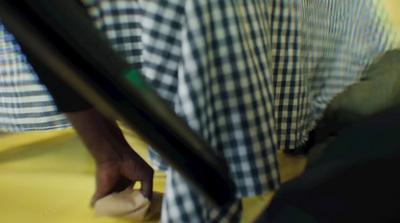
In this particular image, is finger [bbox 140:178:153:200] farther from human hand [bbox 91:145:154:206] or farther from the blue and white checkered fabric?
the blue and white checkered fabric

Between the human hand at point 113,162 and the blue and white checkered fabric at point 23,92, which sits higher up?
the blue and white checkered fabric at point 23,92

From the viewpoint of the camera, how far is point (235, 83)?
0.33 m

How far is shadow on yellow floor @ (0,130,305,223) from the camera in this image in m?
0.55

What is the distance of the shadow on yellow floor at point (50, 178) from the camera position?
552 millimetres

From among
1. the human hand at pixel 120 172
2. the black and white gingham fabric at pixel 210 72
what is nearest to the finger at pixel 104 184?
the human hand at pixel 120 172

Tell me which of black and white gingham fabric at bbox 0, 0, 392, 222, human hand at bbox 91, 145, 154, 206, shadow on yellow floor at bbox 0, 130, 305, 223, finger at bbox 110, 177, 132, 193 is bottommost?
shadow on yellow floor at bbox 0, 130, 305, 223

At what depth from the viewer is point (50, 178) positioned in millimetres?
649

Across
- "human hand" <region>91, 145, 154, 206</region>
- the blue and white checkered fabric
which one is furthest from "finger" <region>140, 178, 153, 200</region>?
the blue and white checkered fabric

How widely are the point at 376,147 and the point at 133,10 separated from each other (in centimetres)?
25

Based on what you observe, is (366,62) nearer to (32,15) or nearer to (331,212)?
(331,212)

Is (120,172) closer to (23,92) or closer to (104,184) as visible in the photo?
(104,184)

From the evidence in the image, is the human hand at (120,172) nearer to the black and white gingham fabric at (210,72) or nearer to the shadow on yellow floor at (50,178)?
the shadow on yellow floor at (50,178)

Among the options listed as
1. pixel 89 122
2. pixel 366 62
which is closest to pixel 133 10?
pixel 89 122

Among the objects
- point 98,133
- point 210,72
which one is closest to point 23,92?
point 98,133
